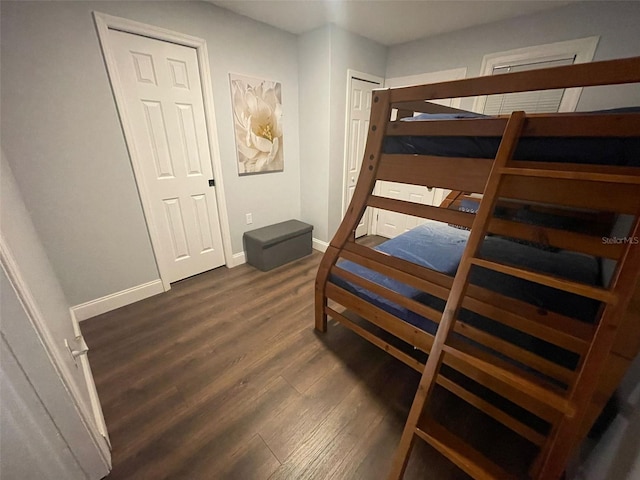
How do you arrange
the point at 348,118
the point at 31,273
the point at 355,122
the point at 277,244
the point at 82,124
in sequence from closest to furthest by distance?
the point at 31,273 → the point at 82,124 → the point at 277,244 → the point at 348,118 → the point at 355,122

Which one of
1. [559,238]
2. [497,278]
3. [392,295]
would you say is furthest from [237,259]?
[559,238]

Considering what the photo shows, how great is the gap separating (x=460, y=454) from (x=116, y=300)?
8.47 ft

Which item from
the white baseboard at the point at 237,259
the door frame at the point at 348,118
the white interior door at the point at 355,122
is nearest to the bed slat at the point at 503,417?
the white interior door at the point at 355,122

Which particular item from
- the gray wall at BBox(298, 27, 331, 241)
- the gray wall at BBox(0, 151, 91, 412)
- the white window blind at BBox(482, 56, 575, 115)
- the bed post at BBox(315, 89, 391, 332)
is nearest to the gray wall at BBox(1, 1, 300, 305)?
the gray wall at BBox(298, 27, 331, 241)

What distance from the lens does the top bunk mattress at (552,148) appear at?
0.77 meters

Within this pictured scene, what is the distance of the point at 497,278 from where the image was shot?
5.04 feet

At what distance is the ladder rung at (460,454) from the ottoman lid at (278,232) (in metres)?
2.11

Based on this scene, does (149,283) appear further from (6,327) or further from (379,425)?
(379,425)

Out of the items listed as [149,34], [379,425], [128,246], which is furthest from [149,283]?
[379,425]

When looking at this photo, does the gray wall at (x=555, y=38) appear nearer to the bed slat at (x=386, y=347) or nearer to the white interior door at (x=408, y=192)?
the white interior door at (x=408, y=192)

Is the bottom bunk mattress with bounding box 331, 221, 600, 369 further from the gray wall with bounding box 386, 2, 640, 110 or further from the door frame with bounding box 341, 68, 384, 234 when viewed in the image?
the gray wall with bounding box 386, 2, 640, 110

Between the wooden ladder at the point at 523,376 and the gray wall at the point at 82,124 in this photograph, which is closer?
the wooden ladder at the point at 523,376

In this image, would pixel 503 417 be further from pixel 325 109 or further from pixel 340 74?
pixel 340 74

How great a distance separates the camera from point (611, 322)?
0.69 meters
